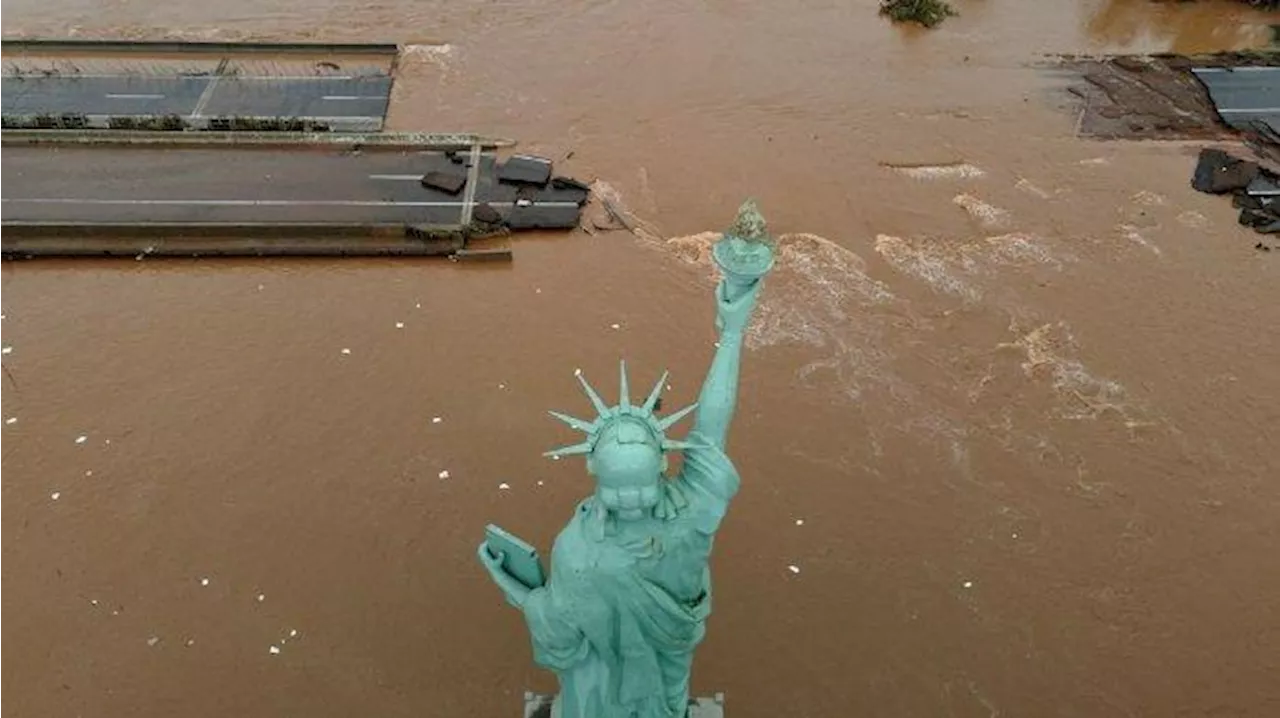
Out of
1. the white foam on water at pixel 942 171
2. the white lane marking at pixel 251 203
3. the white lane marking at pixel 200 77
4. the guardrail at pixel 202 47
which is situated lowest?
the white lane marking at pixel 251 203

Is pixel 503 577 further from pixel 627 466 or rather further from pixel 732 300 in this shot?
pixel 732 300

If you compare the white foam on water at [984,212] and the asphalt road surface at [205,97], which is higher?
the asphalt road surface at [205,97]

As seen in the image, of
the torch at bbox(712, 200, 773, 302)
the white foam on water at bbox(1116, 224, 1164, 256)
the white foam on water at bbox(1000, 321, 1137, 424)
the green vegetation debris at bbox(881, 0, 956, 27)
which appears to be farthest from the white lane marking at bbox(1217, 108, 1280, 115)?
the torch at bbox(712, 200, 773, 302)

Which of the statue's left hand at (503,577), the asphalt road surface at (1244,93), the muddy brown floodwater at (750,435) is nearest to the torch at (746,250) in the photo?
the statue's left hand at (503,577)

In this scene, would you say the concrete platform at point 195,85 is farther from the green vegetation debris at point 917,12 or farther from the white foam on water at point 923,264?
the green vegetation debris at point 917,12

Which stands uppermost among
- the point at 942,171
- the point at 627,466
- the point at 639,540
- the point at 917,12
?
the point at 627,466

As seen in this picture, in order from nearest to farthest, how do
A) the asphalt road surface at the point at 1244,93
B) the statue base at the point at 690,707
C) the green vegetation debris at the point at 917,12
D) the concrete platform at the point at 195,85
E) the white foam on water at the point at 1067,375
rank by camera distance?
the statue base at the point at 690,707
the white foam on water at the point at 1067,375
the concrete platform at the point at 195,85
the asphalt road surface at the point at 1244,93
the green vegetation debris at the point at 917,12

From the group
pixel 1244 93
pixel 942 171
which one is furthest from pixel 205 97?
pixel 1244 93

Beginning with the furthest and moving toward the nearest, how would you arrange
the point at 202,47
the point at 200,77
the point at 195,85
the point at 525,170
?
the point at 202,47 < the point at 200,77 < the point at 195,85 < the point at 525,170

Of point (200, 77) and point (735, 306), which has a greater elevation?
point (735, 306)
